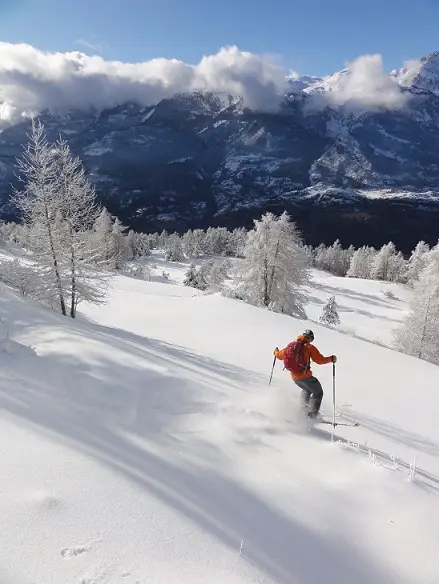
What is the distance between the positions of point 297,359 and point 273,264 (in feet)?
94.7

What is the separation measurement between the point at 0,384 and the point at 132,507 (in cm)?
391

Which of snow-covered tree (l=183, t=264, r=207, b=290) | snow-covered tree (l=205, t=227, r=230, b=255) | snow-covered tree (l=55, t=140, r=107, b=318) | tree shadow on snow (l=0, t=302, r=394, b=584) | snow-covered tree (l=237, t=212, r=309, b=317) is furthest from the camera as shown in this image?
snow-covered tree (l=205, t=227, r=230, b=255)

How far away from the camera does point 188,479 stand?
A: 16.1 feet

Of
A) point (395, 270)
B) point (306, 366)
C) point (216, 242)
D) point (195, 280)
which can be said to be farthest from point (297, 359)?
point (216, 242)

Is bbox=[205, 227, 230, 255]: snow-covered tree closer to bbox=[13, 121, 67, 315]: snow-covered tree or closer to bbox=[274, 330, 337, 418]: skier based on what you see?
bbox=[13, 121, 67, 315]: snow-covered tree

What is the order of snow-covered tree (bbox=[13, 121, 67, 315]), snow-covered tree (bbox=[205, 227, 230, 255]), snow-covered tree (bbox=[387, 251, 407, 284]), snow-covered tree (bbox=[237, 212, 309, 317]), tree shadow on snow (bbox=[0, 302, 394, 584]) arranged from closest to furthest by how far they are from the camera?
tree shadow on snow (bbox=[0, 302, 394, 584])
snow-covered tree (bbox=[13, 121, 67, 315])
snow-covered tree (bbox=[237, 212, 309, 317])
snow-covered tree (bbox=[387, 251, 407, 284])
snow-covered tree (bbox=[205, 227, 230, 255])

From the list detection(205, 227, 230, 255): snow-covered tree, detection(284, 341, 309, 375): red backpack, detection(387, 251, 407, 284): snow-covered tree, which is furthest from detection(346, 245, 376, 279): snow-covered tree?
detection(284, 341, 309, 375): red backpack

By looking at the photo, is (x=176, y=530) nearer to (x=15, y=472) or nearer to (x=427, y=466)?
(x=15, y=472)

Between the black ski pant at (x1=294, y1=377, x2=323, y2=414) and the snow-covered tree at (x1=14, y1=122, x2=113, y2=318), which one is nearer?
the black ski pant at (x1=294, y1=377, x2=323, y2=414)

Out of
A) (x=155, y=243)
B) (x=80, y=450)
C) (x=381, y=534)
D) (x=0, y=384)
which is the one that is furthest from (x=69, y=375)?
(x=155, y=243)

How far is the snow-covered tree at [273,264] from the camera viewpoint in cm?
3675

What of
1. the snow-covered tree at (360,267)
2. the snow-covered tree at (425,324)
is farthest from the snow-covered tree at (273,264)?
the snow-covered tree at (360,267)

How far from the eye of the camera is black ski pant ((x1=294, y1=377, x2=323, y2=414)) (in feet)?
26.8

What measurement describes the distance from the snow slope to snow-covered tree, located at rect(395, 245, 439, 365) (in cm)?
2120
